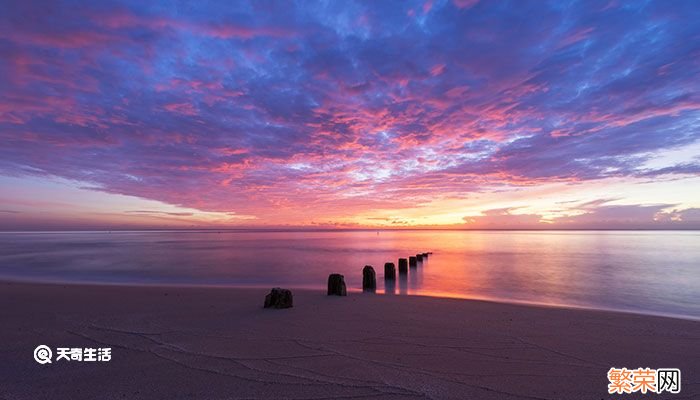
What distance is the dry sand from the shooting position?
4.25 meters

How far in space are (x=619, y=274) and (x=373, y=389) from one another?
80.6 feet

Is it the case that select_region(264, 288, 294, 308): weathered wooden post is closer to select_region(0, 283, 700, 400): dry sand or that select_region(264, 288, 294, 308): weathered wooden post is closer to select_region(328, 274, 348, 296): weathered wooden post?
select_region(0, 283, 700, 400): dry sand

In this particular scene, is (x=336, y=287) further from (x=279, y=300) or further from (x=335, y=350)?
(x=335, y=350)

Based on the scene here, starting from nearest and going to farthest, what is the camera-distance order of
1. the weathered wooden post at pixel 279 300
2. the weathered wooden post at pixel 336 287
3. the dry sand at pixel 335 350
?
the dry sand at pixel 335 350
the weathered wooden post at pixel 279 300
the weathered wooden post at pixel 336 287

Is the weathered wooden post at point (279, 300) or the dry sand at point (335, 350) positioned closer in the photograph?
the dry sand at point (335, 350)

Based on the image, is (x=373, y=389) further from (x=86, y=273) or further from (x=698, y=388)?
(x=86, y=273)

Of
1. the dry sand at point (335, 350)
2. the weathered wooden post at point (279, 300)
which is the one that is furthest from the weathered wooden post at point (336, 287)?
the weathered wooden post at point (279, 300)

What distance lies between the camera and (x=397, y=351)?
5.50 meters

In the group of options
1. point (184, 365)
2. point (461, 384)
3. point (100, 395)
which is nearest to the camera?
point (100, 395)

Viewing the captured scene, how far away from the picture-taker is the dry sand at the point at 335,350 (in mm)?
4250

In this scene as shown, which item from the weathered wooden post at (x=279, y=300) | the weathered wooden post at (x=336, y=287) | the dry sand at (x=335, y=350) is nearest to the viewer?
the dry sand at (x=335, y=350)

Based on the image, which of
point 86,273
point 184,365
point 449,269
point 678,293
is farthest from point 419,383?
point 86,273

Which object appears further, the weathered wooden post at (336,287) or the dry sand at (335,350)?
the weathered wooden post at (336,287)

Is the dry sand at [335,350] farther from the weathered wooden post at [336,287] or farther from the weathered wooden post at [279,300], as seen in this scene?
the weathered wooden post at [336,287]
